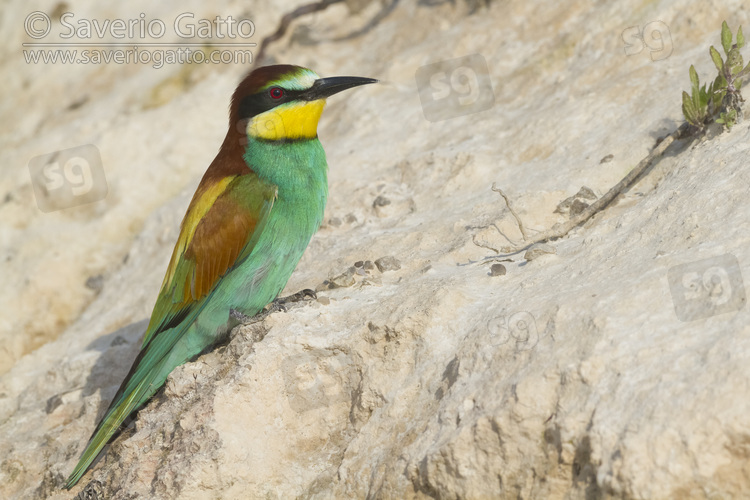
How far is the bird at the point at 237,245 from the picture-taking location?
127 inches

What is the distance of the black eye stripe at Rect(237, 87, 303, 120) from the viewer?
3.58 metres

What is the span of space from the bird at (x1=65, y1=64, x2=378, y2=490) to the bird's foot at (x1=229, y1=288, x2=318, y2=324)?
1cm

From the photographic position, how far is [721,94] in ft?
9.46

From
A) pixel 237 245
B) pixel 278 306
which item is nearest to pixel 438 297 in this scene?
pixel 278 306

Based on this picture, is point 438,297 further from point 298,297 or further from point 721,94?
point 721,94

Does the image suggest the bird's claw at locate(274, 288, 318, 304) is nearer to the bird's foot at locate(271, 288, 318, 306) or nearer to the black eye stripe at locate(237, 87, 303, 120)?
the bird's foot at locate(271, 288, 318, 306)

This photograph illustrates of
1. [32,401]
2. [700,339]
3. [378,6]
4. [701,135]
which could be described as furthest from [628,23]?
[32,401]

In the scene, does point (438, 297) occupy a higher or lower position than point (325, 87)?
lower

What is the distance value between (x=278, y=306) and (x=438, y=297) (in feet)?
2.53

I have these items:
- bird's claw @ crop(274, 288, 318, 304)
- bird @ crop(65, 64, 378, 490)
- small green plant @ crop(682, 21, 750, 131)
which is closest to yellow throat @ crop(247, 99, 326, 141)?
bird @ crop(65, 64, 378, 490)

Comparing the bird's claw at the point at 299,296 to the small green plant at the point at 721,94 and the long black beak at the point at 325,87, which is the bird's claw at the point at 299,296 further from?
the small green plant at the point at 721,94

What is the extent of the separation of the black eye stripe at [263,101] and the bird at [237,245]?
11 cm

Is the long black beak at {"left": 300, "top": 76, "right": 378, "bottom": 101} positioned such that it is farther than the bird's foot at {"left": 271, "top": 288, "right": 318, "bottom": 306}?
Yes

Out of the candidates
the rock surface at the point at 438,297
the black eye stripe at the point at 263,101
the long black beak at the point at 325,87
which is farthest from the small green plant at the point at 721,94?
the black eye stripe at the point at 263,101
